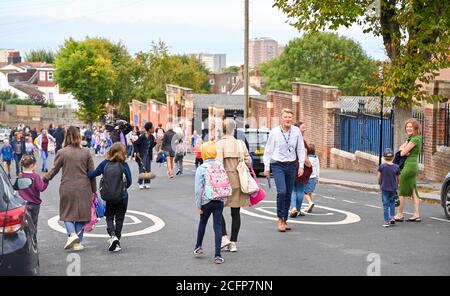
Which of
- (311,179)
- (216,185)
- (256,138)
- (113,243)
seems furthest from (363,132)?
(216,185)

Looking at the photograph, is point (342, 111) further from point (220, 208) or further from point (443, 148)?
point (220, 208)

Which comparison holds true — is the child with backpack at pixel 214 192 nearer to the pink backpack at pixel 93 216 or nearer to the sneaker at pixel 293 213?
the pink backpack at pixel 93 216

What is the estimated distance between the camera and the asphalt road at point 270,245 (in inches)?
354

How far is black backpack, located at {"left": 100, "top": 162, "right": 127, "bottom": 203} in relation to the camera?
33.0ft

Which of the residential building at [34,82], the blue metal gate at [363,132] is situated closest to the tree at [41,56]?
the residential building at [34,82]

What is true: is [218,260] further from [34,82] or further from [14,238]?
[34,82]

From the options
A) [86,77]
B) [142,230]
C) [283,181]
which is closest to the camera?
[283,181]

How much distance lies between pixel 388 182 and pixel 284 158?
2.10 m

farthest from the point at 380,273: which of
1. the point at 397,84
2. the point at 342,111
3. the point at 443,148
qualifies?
the point at 342,111

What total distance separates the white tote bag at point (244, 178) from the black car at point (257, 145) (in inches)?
613

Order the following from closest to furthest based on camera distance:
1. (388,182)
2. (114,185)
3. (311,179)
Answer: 1. (114,185)
2. (388,182)
3. (311,179)

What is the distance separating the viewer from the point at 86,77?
8394cm

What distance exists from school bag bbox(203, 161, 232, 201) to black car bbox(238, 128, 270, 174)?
53.5 feet

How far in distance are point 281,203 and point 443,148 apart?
1267 cm
